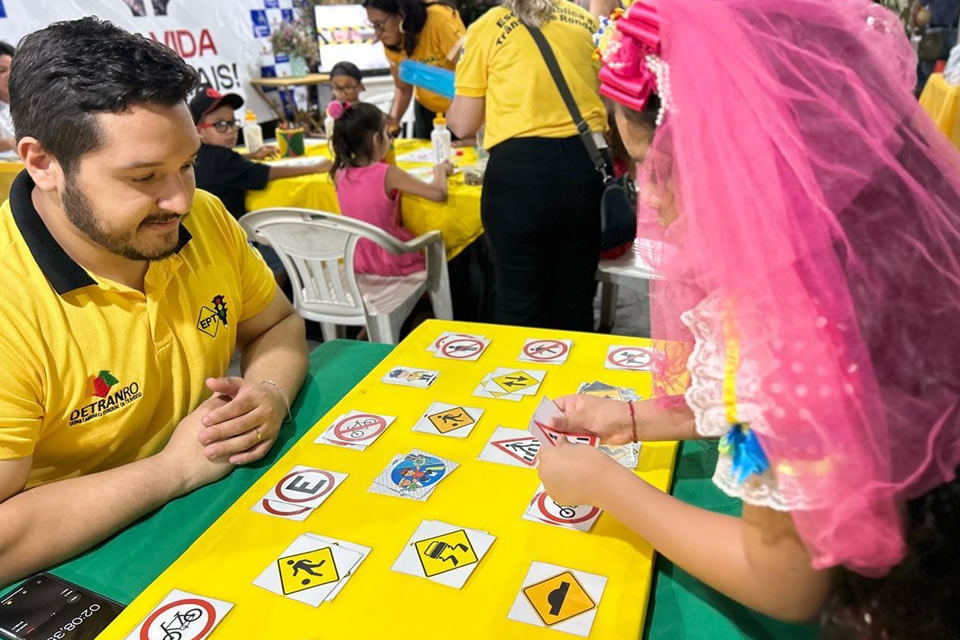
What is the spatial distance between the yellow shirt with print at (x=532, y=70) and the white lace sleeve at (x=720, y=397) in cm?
140

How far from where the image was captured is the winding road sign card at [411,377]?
1196mm

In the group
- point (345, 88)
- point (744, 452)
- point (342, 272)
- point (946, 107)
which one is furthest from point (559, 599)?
point (345, 88)

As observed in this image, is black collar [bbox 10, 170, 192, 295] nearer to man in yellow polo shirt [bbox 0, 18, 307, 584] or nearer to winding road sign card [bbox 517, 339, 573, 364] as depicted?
man in yellow polo shirt [bbox 0, 18, 307, 584]

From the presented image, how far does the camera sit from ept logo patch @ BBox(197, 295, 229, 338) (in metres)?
1.19

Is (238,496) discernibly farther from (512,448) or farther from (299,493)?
(512,448)

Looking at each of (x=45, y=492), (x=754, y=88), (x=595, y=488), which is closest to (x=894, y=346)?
(x=754, y=88)

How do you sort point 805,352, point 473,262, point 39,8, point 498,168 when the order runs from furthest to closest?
point 39,8, point 473,262, point 498,168, point 805,352

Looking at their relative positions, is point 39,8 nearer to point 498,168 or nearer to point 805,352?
point 498,168

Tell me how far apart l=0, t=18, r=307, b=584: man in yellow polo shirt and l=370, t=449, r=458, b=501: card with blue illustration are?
0.24 meters

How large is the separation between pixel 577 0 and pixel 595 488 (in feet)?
14.4

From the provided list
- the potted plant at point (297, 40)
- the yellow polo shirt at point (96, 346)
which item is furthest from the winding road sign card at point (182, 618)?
the potted plant at point (297, 40)

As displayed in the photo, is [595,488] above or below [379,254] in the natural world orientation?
above

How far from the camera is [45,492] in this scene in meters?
0.88

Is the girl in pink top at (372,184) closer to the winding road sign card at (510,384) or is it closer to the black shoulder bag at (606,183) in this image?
the black shoulder bag at (606,183)
